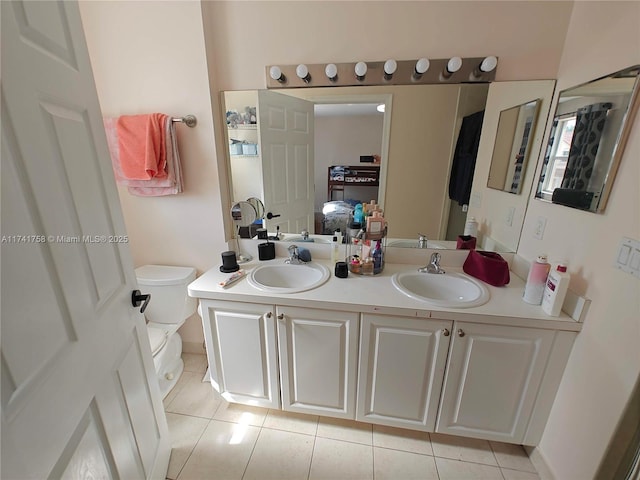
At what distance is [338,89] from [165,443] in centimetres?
193

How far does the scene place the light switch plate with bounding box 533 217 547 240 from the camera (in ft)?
4.30

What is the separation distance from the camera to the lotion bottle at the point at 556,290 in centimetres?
107

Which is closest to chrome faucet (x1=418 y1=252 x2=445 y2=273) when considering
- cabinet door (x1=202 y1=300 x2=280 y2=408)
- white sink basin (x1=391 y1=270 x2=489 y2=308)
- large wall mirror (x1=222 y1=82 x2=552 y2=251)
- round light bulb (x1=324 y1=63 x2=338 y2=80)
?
white sink basin (x1=391 y1=270 x2=489 y2=308)

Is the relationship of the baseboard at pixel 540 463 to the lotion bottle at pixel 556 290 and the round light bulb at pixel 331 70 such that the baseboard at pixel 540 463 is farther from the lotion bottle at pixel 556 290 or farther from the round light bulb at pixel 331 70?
the round light bulb at pixel 331 70

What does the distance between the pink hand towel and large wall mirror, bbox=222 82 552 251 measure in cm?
37

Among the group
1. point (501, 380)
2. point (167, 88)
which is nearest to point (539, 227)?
point (501, 380)

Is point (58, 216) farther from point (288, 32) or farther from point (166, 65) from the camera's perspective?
point (288, 32)

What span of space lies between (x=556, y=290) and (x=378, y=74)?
4.09ft

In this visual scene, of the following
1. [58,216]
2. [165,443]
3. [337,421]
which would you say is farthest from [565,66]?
[165,443]

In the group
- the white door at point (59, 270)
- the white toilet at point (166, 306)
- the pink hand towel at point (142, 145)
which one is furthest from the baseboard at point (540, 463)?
the pink hand towel at point (142, 145)

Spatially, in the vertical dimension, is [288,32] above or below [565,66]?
above

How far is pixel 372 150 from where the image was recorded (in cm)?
154

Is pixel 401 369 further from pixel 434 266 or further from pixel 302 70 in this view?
pixel 302 70

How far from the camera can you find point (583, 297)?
107cm
